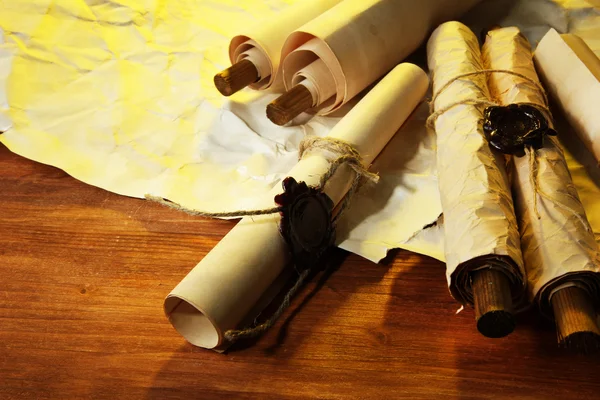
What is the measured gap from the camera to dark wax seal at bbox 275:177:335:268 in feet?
2.73

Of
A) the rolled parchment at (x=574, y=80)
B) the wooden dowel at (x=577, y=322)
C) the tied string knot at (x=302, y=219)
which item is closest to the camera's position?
the wooden dowel at (x=577, y=322)

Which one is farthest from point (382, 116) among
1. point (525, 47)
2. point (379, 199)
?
point (525, 47)

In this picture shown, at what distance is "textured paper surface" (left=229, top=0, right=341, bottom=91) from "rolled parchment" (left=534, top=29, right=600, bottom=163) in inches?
20.3

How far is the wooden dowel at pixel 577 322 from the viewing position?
66cm

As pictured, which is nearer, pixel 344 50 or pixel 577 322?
pixel 577 322

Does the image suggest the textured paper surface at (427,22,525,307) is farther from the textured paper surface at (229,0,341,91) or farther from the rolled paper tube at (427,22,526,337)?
the textured paper surface at (229,0,341,91)

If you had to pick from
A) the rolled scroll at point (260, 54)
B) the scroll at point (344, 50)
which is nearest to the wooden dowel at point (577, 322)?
the scroll at point (344, 50)

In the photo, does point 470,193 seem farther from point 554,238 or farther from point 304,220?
point 304,220

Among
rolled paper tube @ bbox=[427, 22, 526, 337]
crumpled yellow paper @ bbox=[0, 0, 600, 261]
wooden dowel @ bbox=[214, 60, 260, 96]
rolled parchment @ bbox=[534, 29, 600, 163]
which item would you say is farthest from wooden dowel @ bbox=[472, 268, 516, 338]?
wooden dowel @ bbox=[214, 60, 260, 96]

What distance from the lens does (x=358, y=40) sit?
3.76 feet

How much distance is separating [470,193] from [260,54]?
0.64 m

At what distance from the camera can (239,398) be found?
733 mm

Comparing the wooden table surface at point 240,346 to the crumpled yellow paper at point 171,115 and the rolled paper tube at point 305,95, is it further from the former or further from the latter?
the rolled paper tube at point 305,95

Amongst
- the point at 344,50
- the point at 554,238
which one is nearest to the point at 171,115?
the point at 344,50
